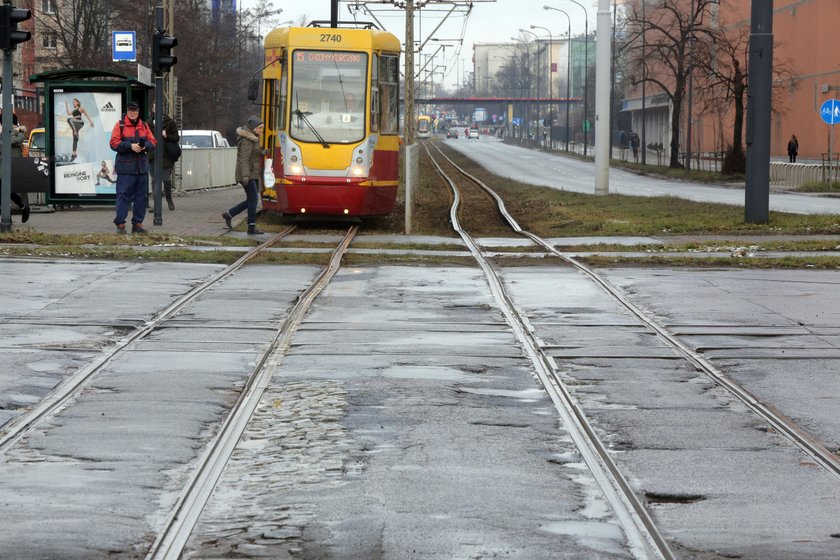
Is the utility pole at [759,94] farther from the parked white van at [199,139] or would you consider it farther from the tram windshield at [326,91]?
the parked white van at [199,139]

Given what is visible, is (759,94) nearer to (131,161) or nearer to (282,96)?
(282,96)

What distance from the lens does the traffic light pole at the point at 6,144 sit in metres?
19.5

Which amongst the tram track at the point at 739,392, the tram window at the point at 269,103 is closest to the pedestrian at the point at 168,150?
the tram window at the point at 269,103

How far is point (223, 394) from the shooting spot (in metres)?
8.41

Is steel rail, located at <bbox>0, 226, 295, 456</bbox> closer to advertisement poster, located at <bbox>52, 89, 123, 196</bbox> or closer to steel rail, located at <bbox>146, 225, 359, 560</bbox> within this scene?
steel rail, located at <bbox>146, 225, 359, 560</bbox>

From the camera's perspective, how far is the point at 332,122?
936 inches

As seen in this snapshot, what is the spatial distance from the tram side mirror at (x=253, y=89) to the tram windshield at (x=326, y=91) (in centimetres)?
58

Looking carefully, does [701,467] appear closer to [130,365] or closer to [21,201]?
[130,365]

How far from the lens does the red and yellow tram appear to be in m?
23.4

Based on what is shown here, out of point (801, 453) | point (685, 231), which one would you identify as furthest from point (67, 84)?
point (801, 453)

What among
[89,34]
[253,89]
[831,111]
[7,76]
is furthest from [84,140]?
[89,34]

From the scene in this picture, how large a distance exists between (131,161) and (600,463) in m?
14.4

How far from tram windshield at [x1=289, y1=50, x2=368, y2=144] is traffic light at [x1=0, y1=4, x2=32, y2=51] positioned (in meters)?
5.64

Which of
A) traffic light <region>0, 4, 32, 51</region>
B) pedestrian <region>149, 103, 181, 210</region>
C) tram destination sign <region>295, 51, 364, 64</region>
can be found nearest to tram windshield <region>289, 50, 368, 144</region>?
tram destination sign <region>295, 51, 364, 64</region>
